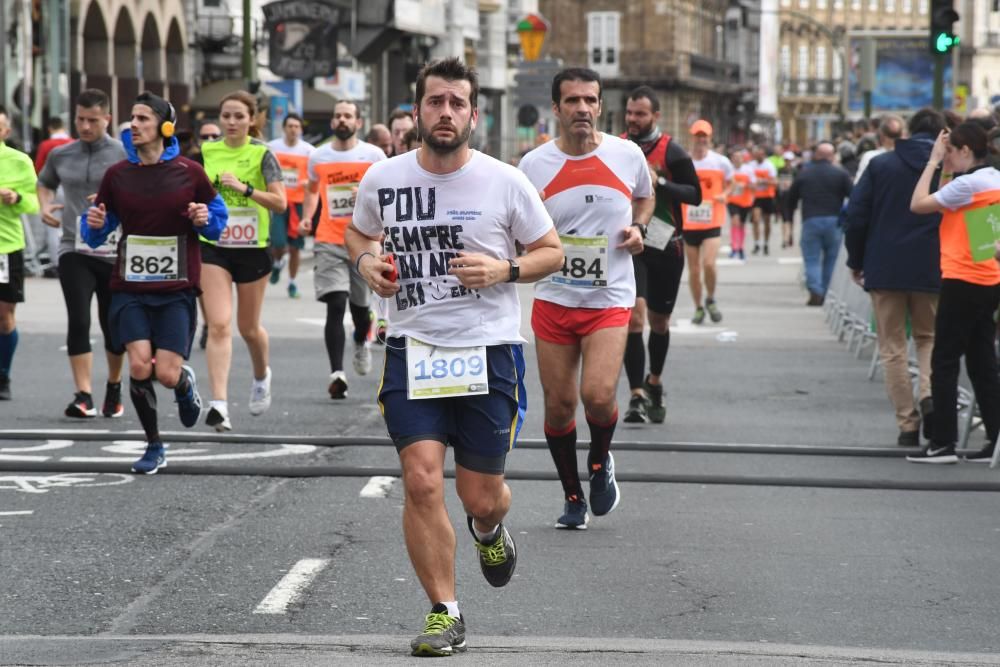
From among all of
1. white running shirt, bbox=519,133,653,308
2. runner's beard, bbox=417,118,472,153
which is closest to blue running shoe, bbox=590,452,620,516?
white running shirt, bbox=519,133,653,308

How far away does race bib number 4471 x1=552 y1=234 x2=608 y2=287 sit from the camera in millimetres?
8773

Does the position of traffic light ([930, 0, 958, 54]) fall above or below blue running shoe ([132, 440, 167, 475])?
above

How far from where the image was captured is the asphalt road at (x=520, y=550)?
6.39 m

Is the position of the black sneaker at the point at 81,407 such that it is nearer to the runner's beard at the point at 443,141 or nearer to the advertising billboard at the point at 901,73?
the runner's beard at the point at 443,141

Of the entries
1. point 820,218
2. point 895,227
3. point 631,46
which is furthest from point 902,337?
point 631,46

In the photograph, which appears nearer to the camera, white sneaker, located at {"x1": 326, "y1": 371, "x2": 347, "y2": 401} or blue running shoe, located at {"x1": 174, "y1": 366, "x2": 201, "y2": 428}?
blue running shoe, located at {"x1": 174, "y1": 366, "x2": 201, "y2": 428}

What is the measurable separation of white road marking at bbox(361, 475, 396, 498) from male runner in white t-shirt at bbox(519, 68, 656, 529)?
999mm

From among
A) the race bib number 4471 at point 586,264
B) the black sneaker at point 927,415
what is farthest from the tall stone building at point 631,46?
the race bib number 4471 at point 586,264

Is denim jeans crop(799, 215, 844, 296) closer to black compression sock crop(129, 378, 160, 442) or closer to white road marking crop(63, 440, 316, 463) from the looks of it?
white road marking crop(63, 440, 316, 463)

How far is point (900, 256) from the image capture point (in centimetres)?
1136

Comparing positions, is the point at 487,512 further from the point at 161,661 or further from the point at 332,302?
the point at 332,302

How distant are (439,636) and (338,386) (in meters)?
7.59

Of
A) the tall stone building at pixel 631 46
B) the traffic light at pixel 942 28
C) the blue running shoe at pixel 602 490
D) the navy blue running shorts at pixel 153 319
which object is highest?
the tall stone building at pixel 631 46

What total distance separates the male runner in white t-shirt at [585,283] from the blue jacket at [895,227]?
280cm
